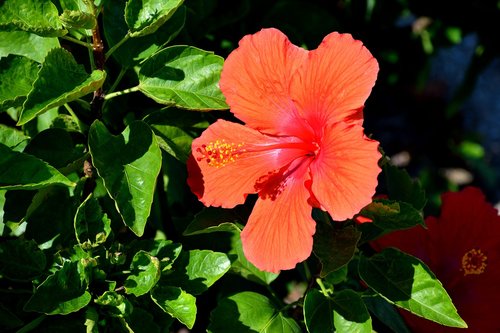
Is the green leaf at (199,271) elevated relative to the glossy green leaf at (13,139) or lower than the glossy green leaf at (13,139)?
lower

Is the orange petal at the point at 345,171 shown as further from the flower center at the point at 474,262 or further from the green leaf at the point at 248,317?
the flower center at the point at 474,262

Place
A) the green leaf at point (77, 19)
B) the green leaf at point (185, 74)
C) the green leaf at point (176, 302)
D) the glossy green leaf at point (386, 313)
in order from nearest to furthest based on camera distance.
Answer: the green leaf at point (77, 19) < the green leaf at point (176, 302) < the green leaf at point (185, 74) < the glossy green leaf at point (386, 313)

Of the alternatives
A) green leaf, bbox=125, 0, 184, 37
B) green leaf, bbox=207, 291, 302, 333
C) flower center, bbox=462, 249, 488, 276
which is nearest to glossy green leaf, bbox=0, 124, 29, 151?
green leaf, bbox=125, 0, 184, 37

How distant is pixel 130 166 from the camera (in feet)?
4.82

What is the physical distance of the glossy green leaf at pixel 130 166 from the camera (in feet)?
4.63

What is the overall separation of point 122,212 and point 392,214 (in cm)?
55

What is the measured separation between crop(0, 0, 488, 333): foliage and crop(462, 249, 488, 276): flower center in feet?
0.67

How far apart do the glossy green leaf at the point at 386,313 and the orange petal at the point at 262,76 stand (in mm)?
490

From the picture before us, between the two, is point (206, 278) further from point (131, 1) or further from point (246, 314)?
point (131, 1)

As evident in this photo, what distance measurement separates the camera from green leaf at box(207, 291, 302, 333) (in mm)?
1580

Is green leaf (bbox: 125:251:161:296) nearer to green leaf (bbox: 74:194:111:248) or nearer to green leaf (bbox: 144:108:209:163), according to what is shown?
green leaf (bbox: 74:194:111:248)

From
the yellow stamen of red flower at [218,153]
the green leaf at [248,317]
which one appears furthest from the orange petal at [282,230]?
the green leaf at [248,317]

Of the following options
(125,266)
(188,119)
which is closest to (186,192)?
(188,119)

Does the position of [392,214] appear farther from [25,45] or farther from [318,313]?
[25,45]
